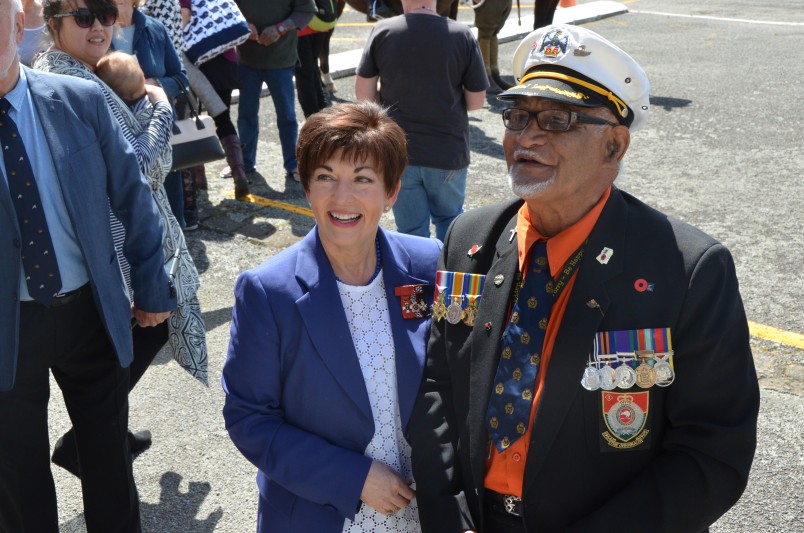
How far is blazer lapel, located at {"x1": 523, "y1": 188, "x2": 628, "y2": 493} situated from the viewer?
2.17m

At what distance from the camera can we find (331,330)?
2.52 m

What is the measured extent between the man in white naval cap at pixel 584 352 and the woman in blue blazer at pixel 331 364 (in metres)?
0.14

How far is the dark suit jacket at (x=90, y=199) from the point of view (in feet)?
9.43

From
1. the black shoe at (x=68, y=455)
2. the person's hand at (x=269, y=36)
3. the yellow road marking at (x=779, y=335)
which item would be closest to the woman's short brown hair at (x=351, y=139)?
the black shoe at (x=68, y=455)

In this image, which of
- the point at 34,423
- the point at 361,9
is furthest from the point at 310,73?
the point at 34,423

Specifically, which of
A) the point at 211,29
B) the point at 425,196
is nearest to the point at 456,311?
the point at 425,196

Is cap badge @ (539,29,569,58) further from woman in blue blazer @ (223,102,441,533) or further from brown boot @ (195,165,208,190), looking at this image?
brown boot @ (195,165,208,190)

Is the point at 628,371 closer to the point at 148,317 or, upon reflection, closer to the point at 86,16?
the point at 148,317

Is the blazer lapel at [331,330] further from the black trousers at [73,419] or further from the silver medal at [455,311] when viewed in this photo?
the black trousers at [73,419]

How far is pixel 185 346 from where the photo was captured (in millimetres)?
3818

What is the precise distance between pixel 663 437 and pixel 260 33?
609 centimetres

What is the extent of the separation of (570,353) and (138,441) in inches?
110

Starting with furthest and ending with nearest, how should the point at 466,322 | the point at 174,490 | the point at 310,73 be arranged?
the point at 310,73
the point at 174,490
the point at 466,322

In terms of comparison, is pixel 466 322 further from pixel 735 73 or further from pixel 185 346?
pixel 735 73
